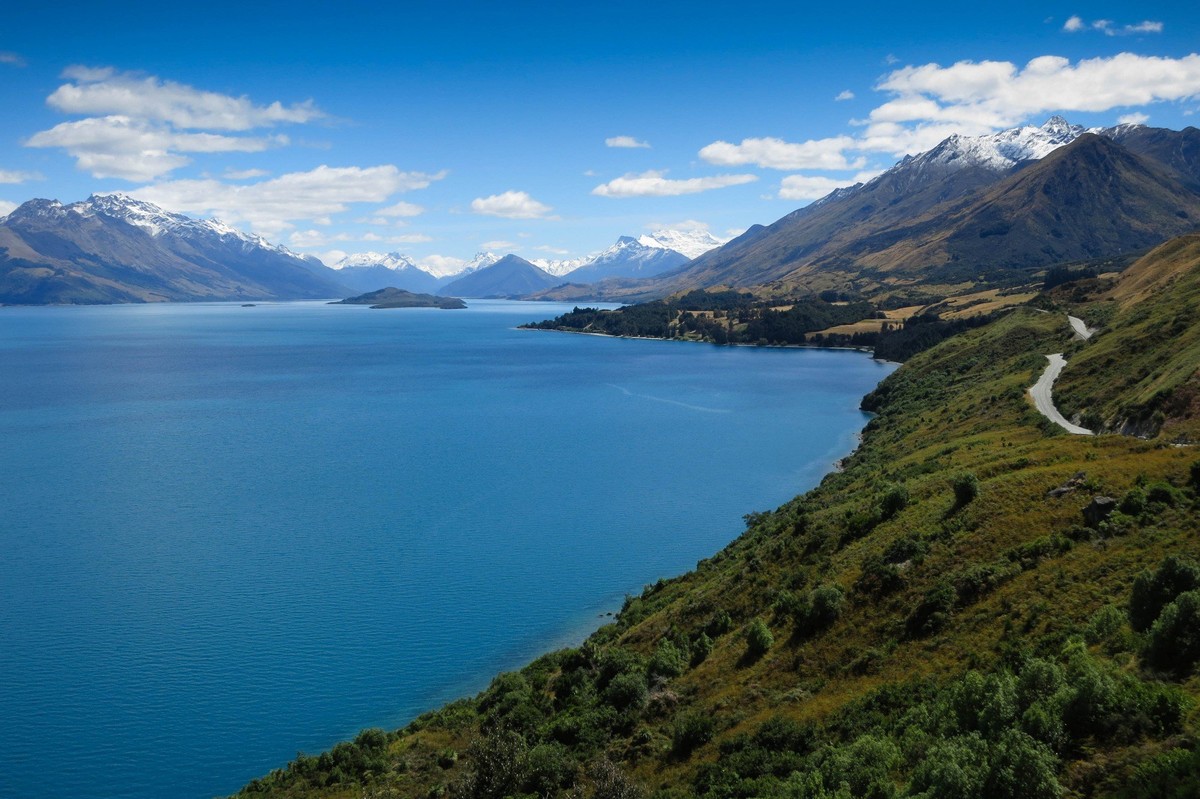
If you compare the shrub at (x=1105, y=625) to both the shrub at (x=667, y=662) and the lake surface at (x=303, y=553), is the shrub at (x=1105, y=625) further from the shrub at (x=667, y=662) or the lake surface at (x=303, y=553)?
the lake surface at (x=303, y=553)

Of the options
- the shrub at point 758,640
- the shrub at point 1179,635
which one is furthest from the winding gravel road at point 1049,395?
the shrub at point 1179,635

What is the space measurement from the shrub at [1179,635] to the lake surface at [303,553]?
37.4 meters

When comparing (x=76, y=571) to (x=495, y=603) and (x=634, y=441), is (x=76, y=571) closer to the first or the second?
(x=495, y=603)

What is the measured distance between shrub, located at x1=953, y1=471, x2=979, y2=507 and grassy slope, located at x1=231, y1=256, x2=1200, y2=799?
2.08 feet

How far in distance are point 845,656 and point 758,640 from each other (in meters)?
4.51

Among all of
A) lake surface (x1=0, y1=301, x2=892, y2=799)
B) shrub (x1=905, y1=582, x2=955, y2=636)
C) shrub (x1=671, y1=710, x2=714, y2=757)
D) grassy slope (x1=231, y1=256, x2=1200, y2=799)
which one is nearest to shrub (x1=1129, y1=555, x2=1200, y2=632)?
grassy slope (x1=231, y1=256, x2=1200, y2=799)

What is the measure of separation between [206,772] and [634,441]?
282ft

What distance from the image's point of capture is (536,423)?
13712 centimetres

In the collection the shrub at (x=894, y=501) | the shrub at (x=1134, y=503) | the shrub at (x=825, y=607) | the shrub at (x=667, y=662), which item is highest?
the shrub at (x=1134, y=503)

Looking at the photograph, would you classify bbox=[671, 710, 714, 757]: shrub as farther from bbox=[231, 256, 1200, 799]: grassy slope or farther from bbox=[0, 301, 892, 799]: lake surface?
bbox=[0, 301, 892, 799]: lake surface

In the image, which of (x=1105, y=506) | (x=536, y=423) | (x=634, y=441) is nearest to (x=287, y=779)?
(x=1105, y=506)

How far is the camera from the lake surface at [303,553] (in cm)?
4584

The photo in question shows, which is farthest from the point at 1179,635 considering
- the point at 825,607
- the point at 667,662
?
the point at 667,662

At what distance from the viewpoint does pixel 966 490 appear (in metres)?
41.0
